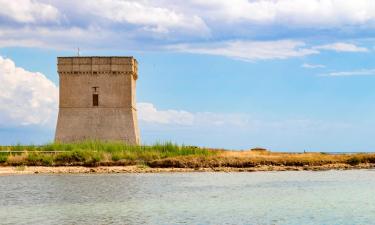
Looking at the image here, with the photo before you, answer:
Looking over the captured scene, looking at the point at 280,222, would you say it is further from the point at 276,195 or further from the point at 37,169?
the point at 37,169

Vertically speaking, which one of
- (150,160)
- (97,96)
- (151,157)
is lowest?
(150,160)

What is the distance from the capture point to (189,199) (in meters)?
17.2

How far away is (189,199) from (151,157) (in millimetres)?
13355

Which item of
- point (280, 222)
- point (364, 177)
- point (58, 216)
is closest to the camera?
point (280, 222)

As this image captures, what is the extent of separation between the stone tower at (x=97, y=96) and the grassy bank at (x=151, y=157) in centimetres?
637

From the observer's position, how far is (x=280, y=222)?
41.8 ft

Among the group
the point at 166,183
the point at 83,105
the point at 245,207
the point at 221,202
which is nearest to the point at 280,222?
the point at 245,207

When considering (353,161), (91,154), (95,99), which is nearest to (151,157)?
(91,154)

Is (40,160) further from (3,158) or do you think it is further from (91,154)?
(91,154)

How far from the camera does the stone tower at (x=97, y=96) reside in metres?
38.3

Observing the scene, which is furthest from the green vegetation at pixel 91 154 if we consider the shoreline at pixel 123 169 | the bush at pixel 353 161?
the bush at pixel 353 161

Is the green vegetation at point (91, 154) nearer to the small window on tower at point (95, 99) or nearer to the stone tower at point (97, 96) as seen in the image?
the stone tower at point (97, 96)

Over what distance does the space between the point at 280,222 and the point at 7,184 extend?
12.5 m

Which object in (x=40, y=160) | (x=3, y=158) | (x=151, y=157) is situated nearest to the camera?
(x=40, y=160)
